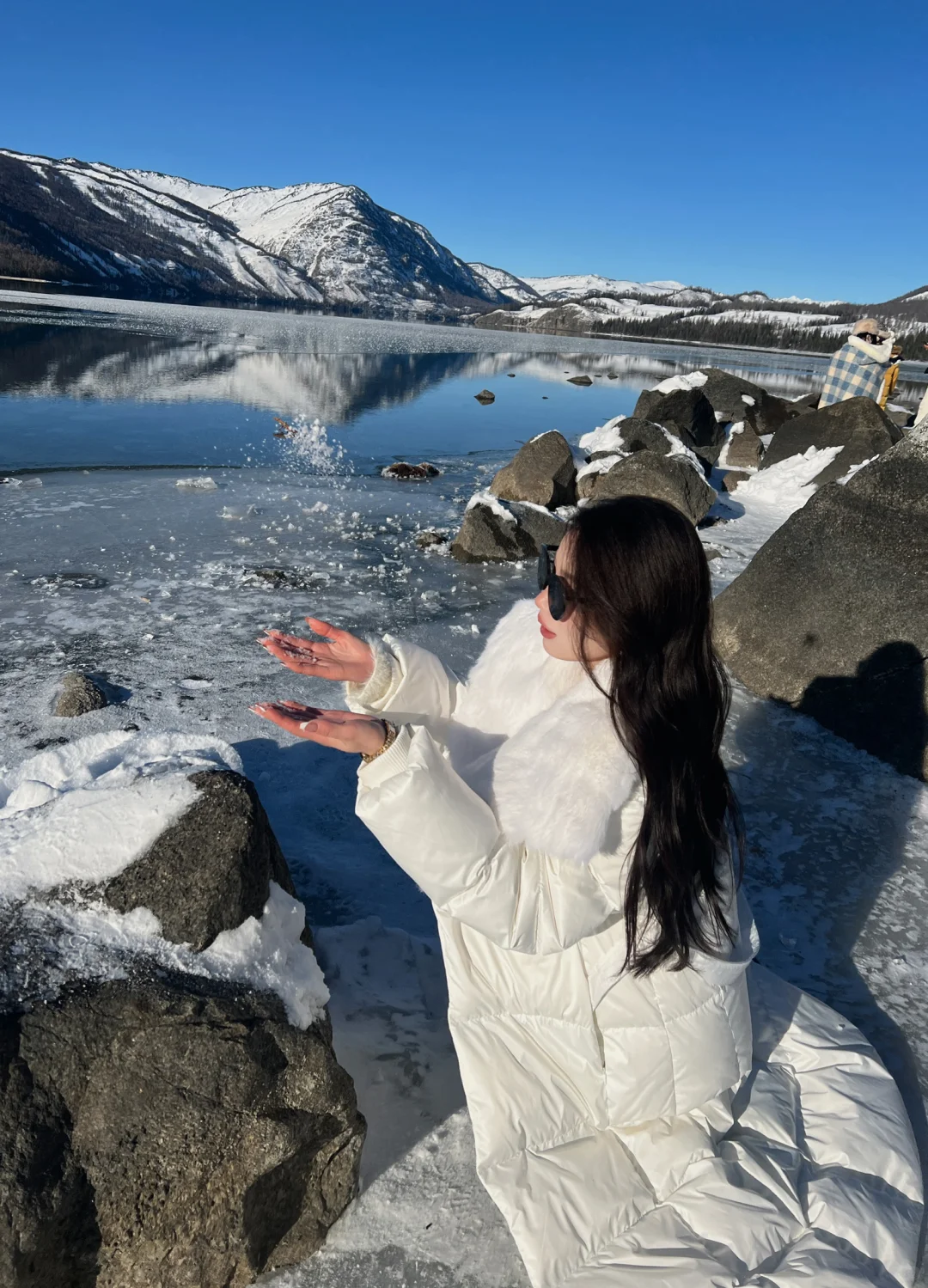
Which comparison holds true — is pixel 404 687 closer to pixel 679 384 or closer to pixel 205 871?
pixel 205 871

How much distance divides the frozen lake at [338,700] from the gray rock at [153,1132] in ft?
1.21

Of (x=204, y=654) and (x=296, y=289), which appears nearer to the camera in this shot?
(x=204, y=654)

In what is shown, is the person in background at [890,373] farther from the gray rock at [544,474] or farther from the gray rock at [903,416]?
the gray rock at [544,474]

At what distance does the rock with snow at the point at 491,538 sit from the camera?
8.56 m

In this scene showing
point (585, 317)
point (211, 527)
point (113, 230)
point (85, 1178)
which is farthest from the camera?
point (113, 230)

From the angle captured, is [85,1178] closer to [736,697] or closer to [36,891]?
[36,891]

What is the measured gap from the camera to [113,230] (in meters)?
171

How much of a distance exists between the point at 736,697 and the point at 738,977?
12.0ft

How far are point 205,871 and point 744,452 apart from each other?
1538cm

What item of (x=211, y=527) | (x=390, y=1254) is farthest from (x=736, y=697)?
(x=211, y=527)

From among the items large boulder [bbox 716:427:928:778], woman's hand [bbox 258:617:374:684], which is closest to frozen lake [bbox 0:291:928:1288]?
large boulder [bbox 716:427:928:778]

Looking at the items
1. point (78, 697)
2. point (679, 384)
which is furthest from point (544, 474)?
point (78, 697)

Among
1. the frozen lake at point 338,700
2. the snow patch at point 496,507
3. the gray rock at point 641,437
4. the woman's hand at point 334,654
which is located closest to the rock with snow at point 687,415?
the gray rock at point 641,437

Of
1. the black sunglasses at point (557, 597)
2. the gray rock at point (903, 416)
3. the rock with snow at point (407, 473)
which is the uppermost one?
the black sunglasses at point (557, 597)
